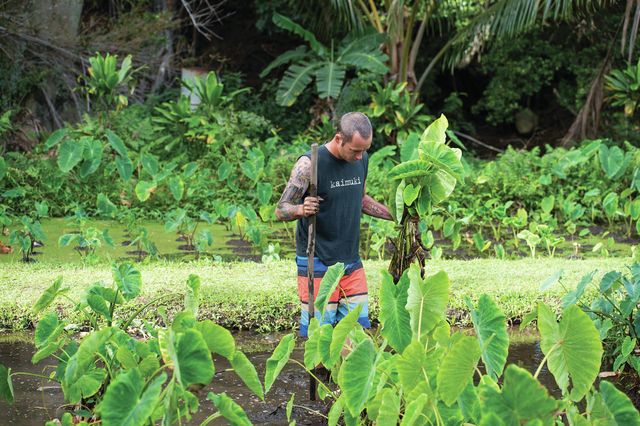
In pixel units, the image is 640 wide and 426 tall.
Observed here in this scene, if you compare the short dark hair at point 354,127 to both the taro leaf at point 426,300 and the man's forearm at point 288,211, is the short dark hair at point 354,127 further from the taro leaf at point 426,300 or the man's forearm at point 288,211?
the taro leaf at point 426,300

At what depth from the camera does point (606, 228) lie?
5.66m

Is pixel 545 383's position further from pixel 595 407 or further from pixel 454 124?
pixel 454 124

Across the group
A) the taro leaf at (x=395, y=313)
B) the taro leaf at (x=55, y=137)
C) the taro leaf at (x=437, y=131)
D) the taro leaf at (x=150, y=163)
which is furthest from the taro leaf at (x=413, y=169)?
the taro leaf at (x=55, y=137)

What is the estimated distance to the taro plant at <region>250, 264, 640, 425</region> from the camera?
117cm

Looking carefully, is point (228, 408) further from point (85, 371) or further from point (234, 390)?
point (234, 390)

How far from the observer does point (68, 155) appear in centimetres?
546

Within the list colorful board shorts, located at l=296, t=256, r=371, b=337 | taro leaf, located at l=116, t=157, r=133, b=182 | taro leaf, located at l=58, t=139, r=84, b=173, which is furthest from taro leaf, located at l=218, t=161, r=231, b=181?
colorful board shorts, located at l=296, t=256, r=371, b=337

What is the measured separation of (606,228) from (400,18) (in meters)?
4.14

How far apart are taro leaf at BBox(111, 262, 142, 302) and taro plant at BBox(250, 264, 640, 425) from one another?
56 centimetres

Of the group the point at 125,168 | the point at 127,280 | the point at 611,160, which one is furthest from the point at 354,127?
the point at 611,160

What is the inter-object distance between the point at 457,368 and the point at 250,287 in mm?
2207

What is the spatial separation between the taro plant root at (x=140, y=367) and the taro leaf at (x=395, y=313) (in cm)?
42

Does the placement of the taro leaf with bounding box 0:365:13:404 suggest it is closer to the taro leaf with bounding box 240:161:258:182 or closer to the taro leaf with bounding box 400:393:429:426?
the taro leaf with bounding box 400:393:429:426

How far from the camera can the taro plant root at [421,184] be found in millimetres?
1983
